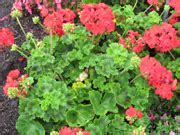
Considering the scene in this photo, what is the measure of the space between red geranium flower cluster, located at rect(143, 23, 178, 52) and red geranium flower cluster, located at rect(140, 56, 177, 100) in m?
0.23

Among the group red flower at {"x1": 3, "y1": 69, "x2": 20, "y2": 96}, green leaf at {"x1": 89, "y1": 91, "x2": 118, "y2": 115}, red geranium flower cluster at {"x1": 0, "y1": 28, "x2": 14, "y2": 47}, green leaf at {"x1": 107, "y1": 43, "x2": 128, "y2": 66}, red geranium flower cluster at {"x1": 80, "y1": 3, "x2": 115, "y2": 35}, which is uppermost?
red geranium flower cluster at {"x1": 80, "y1": 3, "x2": 115, "y2": 35}

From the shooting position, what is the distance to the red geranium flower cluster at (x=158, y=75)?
332 centimetres

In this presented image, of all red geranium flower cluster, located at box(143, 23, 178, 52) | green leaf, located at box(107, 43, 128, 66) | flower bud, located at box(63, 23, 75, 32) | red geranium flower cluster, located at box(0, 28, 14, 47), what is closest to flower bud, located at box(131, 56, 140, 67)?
green leaf, located at box(107, 43, 128, 66)

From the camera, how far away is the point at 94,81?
3482mm

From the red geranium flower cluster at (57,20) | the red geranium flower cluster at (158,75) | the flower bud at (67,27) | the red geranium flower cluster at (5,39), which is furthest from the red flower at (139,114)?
the red geranium flower cluster at (5,39)

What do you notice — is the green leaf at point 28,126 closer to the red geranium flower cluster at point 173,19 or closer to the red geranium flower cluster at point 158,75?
the red geranium flower cluster at point 158,75

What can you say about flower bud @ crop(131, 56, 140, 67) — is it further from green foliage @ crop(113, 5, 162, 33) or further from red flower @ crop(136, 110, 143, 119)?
green foliage @ crop(113, 5, 162, 33)

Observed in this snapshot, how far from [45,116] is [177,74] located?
1224 mm

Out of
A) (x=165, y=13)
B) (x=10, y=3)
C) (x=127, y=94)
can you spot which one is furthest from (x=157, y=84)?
(x=10, y=3)

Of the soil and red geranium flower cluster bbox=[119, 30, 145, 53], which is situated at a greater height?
red geranium flower cluster bbox=[119, 30, 145, 53]

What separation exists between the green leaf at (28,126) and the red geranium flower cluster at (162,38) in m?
1.16

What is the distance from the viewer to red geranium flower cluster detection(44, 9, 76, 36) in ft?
11.3

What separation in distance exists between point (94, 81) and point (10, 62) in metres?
1.08

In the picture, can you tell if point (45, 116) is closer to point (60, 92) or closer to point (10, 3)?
point (60, 92)
